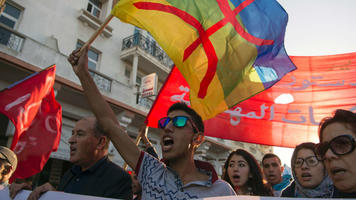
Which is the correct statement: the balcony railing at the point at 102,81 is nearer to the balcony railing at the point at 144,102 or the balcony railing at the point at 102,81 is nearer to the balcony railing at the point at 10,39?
the balcony railing at the point at 144,102

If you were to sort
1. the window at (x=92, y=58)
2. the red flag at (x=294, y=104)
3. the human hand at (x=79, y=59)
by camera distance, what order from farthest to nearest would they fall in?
the window at (x=92, y=58)
the red flag at (x=294, y=104)
the human hand at (x=79, y=59)

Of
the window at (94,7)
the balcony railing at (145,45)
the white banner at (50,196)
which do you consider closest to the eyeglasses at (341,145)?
the white banner at (50,196)

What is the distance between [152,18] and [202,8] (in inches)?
21.0

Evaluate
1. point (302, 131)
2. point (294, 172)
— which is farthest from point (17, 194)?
point (302, 131)

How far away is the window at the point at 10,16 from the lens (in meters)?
8.10

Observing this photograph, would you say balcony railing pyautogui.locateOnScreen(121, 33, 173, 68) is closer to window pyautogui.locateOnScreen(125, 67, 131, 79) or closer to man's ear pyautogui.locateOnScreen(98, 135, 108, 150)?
window pyautogui.locateOnScreen(125, 67, 131, 79)

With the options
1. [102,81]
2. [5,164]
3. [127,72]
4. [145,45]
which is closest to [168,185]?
[5,164]

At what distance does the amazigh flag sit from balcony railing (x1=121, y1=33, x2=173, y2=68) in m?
8.99

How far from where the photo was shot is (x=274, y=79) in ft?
9.34

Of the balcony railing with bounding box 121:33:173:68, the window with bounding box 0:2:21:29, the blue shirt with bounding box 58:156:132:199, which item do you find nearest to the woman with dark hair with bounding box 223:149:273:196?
the blue shirt with bounding box 58:156:132:199

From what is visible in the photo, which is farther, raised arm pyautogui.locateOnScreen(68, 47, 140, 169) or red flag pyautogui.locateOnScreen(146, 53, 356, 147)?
red flag pyautogui.locateOnScreen(146, 53, 356, 147)

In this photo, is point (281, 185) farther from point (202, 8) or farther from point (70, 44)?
point (70, 44)

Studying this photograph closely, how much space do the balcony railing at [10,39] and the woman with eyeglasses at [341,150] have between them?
838cm

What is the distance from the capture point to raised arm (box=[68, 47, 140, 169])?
1.54 meters
